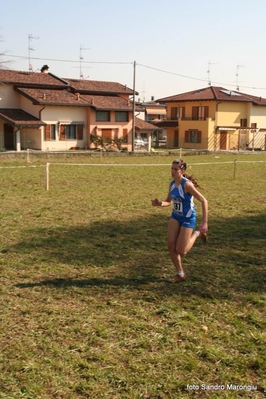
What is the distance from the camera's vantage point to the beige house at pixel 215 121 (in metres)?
52.4

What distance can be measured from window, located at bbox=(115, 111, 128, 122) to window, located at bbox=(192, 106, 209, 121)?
11588 mm

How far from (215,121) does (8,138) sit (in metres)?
23.8

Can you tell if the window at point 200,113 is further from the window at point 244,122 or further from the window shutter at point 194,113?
the window at point 244,122

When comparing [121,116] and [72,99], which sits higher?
[72,99]

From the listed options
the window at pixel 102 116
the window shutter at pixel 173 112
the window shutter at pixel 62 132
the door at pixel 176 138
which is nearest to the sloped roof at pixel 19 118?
the window shutter at pixel 62 132

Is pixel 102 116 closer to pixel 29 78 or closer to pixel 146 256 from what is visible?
pixel 29 78

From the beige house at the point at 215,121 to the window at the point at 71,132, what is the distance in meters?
15.4

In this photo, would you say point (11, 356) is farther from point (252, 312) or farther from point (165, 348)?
point (252, 312)

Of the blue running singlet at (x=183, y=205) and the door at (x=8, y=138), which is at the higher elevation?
the door at (x=8, y=138)

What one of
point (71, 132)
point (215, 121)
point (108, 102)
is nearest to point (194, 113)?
point (215, 121)

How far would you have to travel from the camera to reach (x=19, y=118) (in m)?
37.8

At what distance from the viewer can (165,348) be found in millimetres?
4637

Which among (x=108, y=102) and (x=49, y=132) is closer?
(x=49, y=132)

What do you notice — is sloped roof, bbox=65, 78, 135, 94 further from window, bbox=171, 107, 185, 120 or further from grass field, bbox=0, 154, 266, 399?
grass field, bbox=0, 154, 266, 399
